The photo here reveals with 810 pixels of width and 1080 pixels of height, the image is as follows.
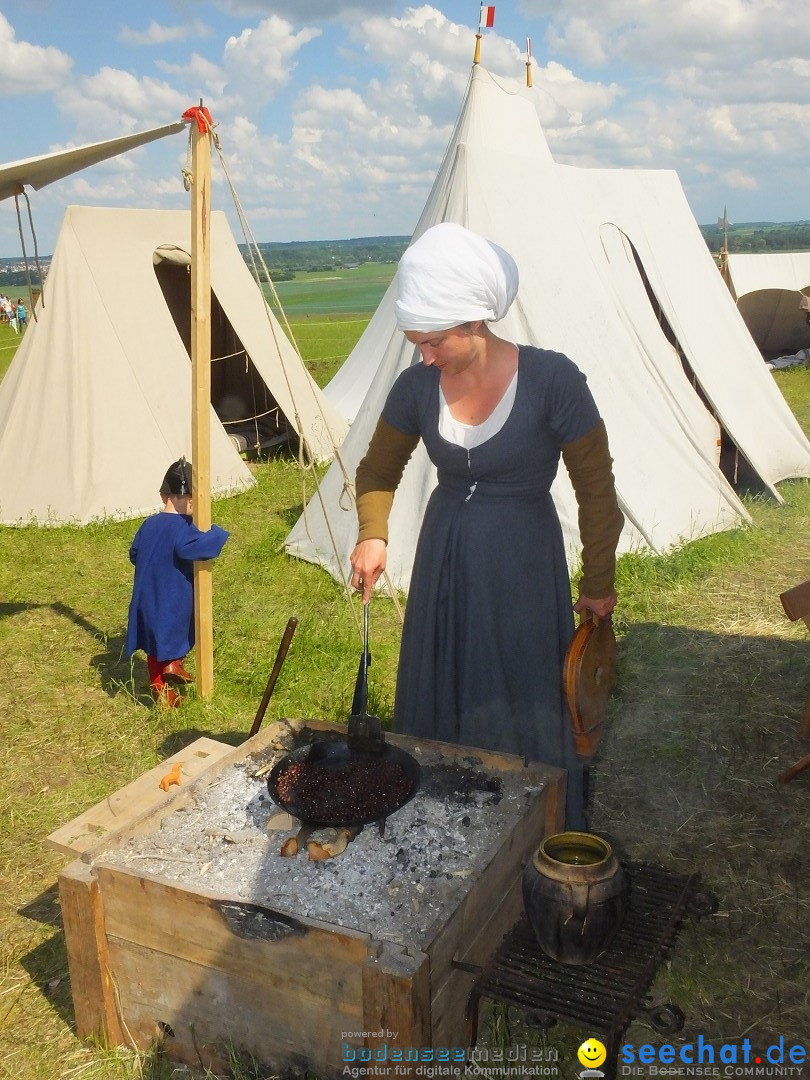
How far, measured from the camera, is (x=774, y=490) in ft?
23.2

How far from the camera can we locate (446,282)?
2.17 meters

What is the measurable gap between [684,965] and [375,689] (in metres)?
2.03

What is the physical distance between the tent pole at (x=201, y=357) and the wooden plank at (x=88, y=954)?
1970 mm

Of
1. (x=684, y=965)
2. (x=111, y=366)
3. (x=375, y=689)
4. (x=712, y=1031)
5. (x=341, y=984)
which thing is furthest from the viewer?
(x=111, y=366)

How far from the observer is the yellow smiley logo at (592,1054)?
2.14 m

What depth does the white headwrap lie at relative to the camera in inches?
85.4

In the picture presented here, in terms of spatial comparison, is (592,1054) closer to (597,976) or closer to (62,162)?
(597,976)

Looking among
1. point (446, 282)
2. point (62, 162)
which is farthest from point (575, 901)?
point (62, 162)

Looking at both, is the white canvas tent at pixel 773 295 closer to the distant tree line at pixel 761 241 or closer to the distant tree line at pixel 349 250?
the distant tree line at pixel 761 241

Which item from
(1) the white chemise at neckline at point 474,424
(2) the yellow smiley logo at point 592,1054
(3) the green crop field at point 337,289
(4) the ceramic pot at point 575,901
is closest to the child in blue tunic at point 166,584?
(1) the white chemise at neckline at point 474,424

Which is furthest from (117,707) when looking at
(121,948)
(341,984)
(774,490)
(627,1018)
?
(774,490)

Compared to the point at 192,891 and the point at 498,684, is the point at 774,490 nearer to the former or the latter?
the point at 498,684

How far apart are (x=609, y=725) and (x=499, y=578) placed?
1.94 metres

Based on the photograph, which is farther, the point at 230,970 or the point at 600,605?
the point at 600,605
